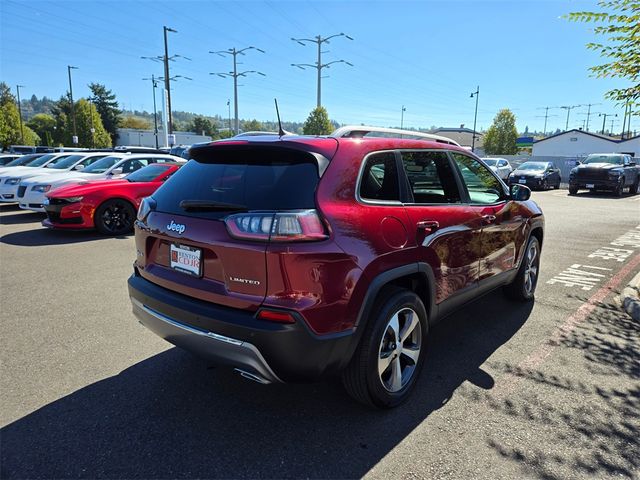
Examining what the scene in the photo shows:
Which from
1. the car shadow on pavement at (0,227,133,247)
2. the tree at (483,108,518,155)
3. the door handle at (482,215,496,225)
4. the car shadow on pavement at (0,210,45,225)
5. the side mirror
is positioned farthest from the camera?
the tree at (483,108,518,155)

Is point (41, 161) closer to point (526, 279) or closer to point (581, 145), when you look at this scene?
point (526, 279)

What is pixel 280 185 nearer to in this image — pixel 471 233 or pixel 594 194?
pixel 471 233

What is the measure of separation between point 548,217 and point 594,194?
10.9 metres

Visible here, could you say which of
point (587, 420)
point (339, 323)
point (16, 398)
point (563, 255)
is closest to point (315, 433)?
point (339, 323)

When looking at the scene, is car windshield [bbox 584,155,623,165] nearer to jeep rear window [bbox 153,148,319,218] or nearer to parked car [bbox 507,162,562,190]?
parked car [bbox 507,162,562,190]

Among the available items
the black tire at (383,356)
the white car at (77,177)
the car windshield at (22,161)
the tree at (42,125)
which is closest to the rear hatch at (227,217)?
the black tire at (383,356)

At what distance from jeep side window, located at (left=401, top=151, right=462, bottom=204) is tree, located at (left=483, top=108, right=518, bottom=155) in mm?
75533

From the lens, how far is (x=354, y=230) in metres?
2.57

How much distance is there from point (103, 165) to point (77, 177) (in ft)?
2.97

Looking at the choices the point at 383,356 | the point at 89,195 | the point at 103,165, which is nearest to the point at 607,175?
the point at 103,165

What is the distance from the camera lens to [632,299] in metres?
5.11

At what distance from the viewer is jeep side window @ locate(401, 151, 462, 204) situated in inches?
128

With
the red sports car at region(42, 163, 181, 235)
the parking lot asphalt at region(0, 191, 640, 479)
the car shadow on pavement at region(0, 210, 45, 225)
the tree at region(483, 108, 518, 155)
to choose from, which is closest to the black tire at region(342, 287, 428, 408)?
the parking lot asphalt at region(0, 191, 640, 479)

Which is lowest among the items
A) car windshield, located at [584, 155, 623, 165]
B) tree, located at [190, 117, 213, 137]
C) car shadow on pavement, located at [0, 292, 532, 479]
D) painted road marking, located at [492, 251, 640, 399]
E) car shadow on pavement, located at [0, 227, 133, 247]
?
Answer: car shadow on pavement, located at [0, 292, 532, 479]
